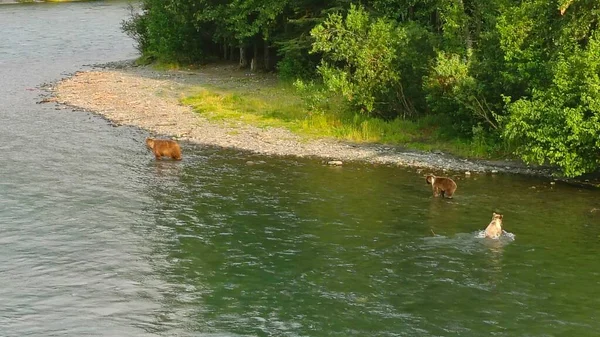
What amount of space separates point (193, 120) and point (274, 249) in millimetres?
16916

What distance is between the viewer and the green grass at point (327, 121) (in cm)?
3192

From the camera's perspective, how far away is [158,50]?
56312mm

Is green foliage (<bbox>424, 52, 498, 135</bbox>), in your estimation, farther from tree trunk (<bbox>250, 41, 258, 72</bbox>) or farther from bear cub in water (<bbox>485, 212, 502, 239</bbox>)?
tree trunk (<bbox>250, 41, 258, 72</bbox>)

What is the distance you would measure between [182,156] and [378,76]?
8.48 meters

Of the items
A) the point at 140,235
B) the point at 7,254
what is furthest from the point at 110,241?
the point at 7,254

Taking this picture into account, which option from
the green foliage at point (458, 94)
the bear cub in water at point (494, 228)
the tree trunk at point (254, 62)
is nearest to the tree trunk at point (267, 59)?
the tree trunk at point (254, 62)

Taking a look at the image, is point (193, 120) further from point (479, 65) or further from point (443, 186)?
point (443, 186)

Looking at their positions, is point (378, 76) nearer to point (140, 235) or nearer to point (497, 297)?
point (140, 235)

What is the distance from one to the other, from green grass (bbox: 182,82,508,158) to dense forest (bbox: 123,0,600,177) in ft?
1.87

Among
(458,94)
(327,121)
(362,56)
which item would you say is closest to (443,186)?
(458,94)

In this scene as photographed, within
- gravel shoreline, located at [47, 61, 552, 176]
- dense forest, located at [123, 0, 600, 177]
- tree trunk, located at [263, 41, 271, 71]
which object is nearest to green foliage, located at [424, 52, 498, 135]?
dense forest, located at [123, 0, 600, 177]

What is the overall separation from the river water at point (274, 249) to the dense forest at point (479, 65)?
227cm

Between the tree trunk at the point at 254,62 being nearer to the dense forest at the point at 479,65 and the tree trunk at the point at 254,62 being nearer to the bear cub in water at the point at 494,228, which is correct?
the dense forest at the point at 479,65

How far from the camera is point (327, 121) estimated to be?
3512cm
